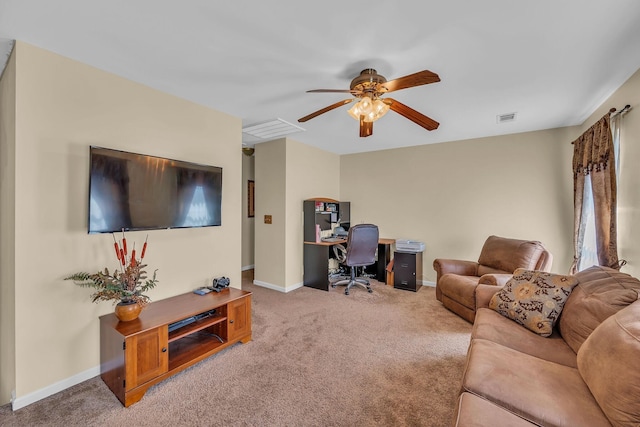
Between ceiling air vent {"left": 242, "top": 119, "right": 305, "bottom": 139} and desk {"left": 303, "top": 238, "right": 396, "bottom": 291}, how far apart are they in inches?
69.0

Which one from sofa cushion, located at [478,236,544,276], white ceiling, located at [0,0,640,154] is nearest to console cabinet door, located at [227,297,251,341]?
white ceiling, located at [0,0,640,154]

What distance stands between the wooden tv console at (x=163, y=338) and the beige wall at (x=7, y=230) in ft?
1.72

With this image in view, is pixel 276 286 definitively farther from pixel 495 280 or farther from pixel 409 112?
pixel 409 112

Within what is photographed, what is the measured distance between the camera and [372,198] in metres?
4.96

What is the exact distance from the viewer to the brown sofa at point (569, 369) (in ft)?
3.41

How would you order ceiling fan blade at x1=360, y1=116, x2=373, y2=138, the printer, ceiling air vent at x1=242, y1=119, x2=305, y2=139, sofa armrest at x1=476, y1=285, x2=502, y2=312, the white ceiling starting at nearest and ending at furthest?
1. the white ceiling
2. ceiling fan blade at x1=360, y1=116, x2=373, y2=138
3. sofa armrest at x1=476, y1=285, x2=502, y2=312
4. ceiling air vent at x1=242, y1=119, x2=305, y2=139
5. the printer

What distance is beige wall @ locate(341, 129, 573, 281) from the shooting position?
353 centimetres

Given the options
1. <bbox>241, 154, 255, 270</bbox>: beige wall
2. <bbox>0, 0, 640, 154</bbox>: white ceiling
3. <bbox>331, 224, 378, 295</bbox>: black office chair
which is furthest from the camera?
<bbox>241, 154, 255, 270</bbox>: beige wall

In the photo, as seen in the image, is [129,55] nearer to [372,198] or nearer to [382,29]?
[382,29]

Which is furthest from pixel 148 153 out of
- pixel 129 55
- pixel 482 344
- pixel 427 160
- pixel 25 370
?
pixel 427 160

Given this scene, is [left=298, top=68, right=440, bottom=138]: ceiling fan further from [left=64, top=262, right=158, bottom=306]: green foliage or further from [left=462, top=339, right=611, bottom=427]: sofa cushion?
[left=64, top=262, right=158, bottom=306]: green foliage

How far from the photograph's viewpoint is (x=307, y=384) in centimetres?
194

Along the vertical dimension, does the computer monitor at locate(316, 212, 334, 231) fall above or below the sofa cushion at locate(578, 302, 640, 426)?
above

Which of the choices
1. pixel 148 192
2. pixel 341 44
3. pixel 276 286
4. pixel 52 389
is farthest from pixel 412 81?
pixel 276 286
